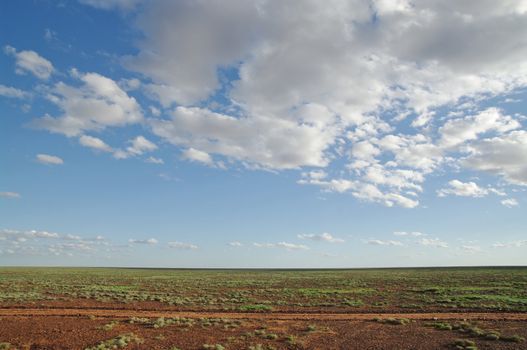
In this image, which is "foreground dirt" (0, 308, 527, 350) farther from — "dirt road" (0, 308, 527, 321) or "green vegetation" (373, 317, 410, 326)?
"green vegetation" (373, 317, 410, 326)

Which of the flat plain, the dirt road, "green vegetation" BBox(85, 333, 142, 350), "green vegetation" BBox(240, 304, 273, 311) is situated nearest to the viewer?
"green vegetation" BBox(85, 333, 142, 350)

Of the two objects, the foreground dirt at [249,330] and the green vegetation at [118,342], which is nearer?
the green vegetation at [118,342]

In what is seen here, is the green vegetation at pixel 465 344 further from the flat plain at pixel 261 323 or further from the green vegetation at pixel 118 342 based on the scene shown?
the green vegetation at pixel 118 342

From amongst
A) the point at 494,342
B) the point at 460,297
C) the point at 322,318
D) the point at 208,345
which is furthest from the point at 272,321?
the point at 460,297

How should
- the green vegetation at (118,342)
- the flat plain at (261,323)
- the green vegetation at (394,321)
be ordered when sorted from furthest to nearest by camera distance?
1. the green vegetation at (394,321)
2. the flat plain at (261,323)
3. the green vegetation at (118,342)

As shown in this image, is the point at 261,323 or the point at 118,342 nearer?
the point at 118,342

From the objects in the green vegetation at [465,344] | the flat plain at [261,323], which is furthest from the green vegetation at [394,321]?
the green vegetation at [465,344]

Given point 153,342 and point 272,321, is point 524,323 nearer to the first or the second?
point 272,321

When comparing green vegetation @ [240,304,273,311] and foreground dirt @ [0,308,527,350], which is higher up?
green vegetation @ [240,304,273,311]

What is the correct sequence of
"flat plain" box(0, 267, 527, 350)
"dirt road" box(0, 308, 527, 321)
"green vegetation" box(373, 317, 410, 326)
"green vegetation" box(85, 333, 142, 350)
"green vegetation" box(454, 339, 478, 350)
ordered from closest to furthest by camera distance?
"green vegetation" box(85, 333, 142, 350)
"green vegetation" box(454, 339, 478, 350)
"flat plain" box(0, 267, 527, 350)
"green vegetation" box(373, 317, 410, 326)
"dirt road" box(0, 308, 527, 321)

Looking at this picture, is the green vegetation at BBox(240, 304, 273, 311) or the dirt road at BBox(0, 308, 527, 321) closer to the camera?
the dirt road at BBox(0, 308, 527, 321)

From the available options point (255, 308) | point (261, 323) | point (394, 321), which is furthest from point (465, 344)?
point (255, 308)

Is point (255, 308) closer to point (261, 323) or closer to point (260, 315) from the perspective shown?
point (260, 315)

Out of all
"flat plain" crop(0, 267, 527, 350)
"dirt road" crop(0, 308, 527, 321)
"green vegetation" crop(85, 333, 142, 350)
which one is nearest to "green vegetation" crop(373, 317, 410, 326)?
"flat plain" crop(0, 267, 527, 350)
